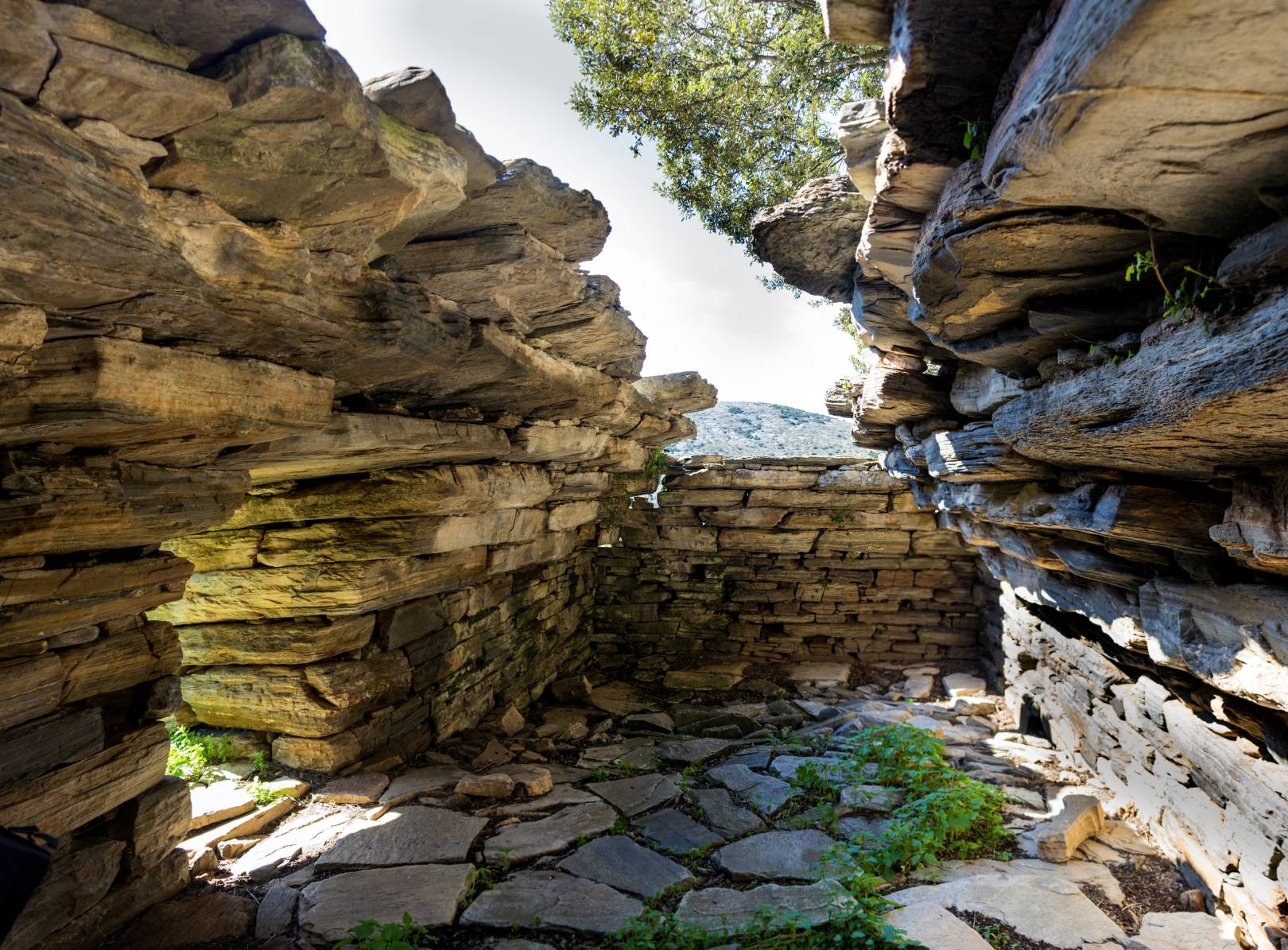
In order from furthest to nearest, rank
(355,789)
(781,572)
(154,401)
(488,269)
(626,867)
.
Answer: (781,572), (355,789), (626,867), (488,269), (154,401)

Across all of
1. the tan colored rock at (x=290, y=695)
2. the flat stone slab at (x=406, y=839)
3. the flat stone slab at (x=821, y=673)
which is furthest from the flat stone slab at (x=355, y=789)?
the flat stone slab at (x=821, y=673)

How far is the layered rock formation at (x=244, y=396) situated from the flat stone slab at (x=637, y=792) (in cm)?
166

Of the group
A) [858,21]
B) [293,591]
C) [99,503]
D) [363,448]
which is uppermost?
[858,21]

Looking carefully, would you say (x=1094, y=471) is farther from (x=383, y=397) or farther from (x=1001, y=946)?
(x=383, y=397)

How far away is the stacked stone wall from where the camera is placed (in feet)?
31.8

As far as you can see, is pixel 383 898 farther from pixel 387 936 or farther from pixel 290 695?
pixel 290 695

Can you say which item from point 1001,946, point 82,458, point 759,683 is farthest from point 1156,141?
point 759,683

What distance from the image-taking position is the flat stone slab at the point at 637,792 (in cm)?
533

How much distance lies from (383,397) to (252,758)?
312cm

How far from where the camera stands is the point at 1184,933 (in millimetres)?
3756

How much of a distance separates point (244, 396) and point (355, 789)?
11.1ft

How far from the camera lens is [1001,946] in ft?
11.5

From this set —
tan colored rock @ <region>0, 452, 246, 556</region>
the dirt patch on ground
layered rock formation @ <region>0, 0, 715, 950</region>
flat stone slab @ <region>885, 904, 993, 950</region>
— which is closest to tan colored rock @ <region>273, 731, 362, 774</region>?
layered rock formation @ <region>0, 0, 715, 950</region>

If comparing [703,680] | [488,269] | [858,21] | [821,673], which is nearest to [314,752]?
[488,269]
